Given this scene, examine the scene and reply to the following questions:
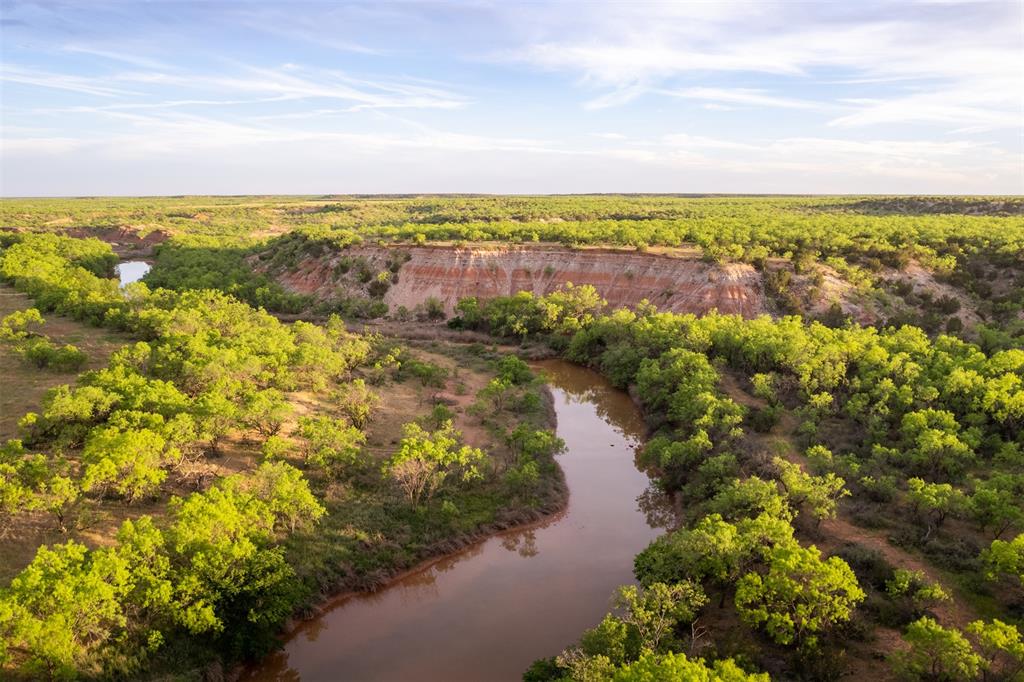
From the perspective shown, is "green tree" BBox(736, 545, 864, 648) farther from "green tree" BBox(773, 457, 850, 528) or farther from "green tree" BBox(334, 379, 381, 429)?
"green tree" BBox(334, 379, 381, 429)

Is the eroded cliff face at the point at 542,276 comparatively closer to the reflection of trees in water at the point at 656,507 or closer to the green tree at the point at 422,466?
the reflection of trees in water at the point at 656,507

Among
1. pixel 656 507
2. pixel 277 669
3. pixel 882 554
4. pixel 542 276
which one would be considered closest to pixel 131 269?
pixel 542 276

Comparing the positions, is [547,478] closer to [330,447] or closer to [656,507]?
[656,507]

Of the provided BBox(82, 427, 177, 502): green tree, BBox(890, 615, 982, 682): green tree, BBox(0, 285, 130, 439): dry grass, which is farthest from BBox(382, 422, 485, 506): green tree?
BBox(0, 285, 130, 439): dry grass

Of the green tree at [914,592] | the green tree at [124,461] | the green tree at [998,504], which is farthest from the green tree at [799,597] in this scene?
the green tree at [124,461]

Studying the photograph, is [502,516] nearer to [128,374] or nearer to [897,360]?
[128,374]
